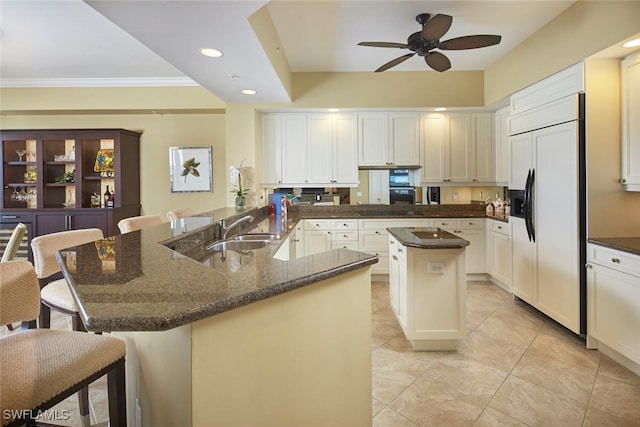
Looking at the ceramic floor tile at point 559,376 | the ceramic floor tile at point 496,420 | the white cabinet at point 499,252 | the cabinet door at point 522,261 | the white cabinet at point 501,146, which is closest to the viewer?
the ceramic floor tile at point 496,420

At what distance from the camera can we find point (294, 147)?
439 centimetres

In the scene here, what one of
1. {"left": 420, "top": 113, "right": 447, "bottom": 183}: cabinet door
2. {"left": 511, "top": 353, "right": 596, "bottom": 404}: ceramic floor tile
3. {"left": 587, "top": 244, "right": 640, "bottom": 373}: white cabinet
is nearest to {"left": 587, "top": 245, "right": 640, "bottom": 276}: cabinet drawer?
{"left": 587, "top": 244, "right": 640, "bottom": 373}: white cabinet

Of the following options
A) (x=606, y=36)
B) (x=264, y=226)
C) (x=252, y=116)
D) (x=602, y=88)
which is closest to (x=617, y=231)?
(x=602, y=88)

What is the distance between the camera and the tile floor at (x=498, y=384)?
67.1 inches

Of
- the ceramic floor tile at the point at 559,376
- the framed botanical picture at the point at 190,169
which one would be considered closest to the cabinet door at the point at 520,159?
the ceramic floor tile at the point at 559,376

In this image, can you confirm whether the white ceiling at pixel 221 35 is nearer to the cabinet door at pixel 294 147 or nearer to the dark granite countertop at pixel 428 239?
the cabinet door at pixel 294 147

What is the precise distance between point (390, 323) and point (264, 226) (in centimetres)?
156

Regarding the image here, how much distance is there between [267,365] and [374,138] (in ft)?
12.8

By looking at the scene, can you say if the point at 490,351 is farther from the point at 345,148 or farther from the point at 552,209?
the point at 345,148

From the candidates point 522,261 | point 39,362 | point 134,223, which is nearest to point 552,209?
point 522,261

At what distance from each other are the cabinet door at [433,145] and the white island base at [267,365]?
3.54 meters

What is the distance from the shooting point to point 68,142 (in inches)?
180

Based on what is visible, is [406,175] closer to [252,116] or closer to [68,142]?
[252,116]

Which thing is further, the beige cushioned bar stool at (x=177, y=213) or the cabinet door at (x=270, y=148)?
the cabinet door at (x=270, y=148)
